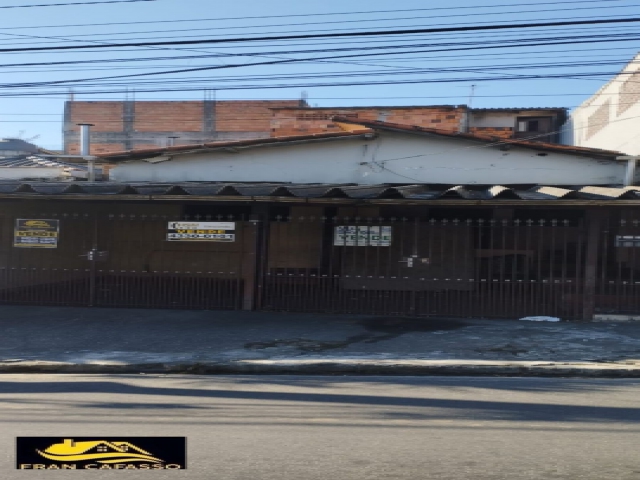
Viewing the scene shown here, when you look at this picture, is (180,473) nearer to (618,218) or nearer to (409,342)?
(409,342)

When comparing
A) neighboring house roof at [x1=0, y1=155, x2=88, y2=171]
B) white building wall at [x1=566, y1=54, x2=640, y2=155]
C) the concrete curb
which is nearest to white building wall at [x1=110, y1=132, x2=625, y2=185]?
neighboring house roof at [x1=0, y1=155, x2=88, y2=171]

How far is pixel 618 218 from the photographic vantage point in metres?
12.7

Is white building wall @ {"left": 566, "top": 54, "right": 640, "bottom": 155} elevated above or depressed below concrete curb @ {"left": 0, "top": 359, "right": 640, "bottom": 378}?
above

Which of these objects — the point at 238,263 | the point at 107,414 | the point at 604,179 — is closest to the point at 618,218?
the point at 604,179

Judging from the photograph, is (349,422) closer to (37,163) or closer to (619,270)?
(619,270)

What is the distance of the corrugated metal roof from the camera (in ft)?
38.1

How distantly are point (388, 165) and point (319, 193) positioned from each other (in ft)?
9.67

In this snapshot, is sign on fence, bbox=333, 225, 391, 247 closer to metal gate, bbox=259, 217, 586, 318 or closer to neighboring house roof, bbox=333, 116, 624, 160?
metal gate, bbox=259, 217, 586, 318

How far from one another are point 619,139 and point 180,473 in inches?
676

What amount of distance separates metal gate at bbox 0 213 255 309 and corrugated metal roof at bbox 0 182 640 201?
2.80ft

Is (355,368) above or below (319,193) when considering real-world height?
below

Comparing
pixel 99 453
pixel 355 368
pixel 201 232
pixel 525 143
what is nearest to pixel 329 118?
pixel 525 143

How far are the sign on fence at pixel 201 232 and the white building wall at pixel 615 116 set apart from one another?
1018 centimetres

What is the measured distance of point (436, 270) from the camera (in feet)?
42.7
